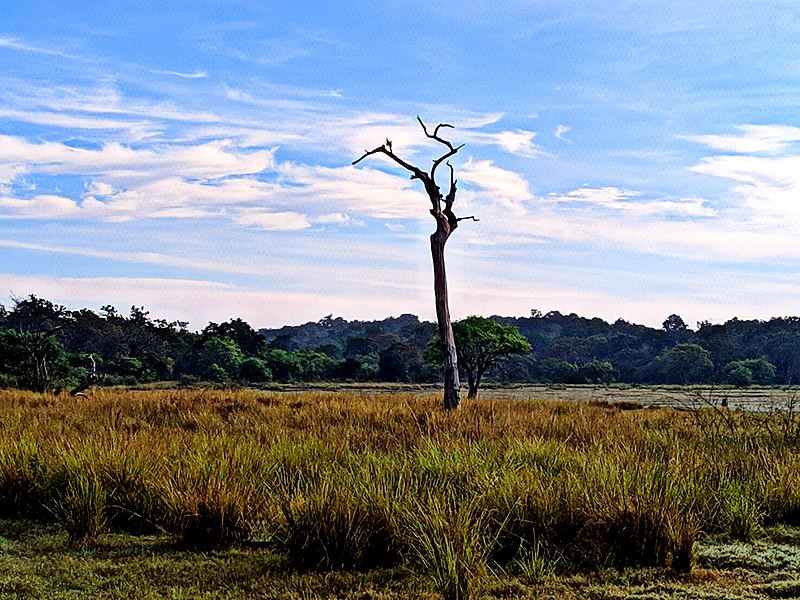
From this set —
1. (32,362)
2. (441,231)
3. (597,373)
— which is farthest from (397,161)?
(597,373)

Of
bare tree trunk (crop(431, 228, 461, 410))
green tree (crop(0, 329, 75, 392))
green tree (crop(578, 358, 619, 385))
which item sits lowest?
green tree (crop(578, 358, 619, 385))

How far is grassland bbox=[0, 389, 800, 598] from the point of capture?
485 centimetres

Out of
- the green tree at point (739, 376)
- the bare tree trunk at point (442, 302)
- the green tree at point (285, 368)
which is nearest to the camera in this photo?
the bare tree trunk at point (442, 302)

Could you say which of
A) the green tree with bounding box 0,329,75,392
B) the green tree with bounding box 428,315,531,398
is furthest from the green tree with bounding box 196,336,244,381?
the green tree with bounding box 428,315,531,398

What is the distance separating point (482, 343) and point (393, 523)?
2093 cm

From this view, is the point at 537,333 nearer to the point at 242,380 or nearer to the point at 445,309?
the point at 242,380

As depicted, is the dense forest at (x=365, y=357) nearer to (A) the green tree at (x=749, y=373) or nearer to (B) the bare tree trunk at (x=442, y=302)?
(A) the green tree at (x=749, y=373)

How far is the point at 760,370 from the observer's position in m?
48.8

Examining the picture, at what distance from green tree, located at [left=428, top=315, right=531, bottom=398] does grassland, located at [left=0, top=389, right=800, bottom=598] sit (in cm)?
1737

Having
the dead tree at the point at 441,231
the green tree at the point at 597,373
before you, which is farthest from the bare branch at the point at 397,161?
the green tree at the point at 597,373

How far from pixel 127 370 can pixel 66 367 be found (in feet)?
50.0

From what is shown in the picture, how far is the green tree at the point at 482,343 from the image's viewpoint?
2581 cm

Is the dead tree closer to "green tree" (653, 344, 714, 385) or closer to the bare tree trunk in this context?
the bare tree trunk

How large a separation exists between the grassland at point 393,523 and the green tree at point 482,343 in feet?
57.0
